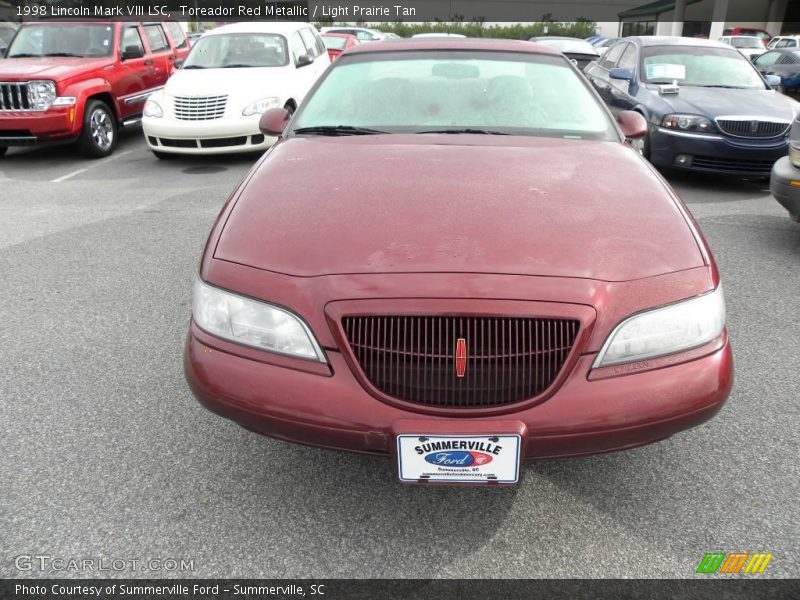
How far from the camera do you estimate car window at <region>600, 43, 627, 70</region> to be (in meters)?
8.87

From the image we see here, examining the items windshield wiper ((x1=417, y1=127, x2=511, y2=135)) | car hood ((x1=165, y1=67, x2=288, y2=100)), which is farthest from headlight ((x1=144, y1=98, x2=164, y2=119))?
windshield wiper ((x1=417, y1=127, x2=511, y2=135))

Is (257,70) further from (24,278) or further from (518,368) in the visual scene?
(518,368)

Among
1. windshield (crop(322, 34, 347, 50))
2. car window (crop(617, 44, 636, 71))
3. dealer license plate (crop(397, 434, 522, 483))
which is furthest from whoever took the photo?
windshield (crop(322, 34, 347, 50))

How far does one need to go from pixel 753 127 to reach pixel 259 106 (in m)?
5.47

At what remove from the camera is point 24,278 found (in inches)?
175

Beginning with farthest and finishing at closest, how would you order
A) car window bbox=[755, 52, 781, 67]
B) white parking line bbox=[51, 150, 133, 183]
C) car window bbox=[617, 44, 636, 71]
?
car window bbox=[755, 52, 781, 67], car window bbox=[617, 44, 636, 71], white parking line bbox=[51, 150, 133, 183]

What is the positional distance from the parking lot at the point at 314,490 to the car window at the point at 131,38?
21.8 ft

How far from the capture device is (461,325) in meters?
1.86

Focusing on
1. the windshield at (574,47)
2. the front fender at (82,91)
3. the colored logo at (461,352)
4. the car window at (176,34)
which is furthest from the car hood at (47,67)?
the windshield at (574,47)

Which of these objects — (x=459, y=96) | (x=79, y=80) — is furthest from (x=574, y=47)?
(x=459, y=96)

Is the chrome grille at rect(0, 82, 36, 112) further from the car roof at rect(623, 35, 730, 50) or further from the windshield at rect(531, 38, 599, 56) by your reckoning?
the windshield at rect(531, 38, 599, 56)

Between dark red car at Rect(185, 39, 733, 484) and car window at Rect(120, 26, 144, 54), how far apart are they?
8.05 meters

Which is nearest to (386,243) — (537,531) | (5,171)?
(537,531)

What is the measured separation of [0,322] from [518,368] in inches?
132
